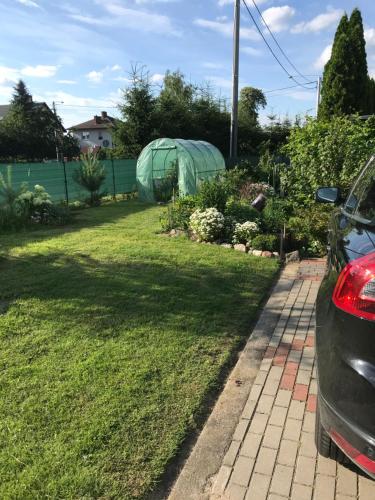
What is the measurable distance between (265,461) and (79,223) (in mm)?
8406

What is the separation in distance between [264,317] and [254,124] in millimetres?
27206

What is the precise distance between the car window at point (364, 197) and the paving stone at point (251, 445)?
1477 mm

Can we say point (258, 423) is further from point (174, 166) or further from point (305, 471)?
point (174, 166)

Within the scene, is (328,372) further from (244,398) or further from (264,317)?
(264,317)

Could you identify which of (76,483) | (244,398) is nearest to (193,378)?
(244,398)

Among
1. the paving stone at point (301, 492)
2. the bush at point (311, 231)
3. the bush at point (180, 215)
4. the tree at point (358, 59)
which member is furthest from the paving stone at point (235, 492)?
the tree at point (358, 59)

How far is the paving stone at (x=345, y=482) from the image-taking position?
6.56ft

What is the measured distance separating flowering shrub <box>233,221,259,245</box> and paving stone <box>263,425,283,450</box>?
468cm

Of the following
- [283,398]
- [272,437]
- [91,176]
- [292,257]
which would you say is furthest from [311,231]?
[91,176]

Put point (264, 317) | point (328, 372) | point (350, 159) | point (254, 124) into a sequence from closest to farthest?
point (328, 372)
point (264, 317)
point (350, 159)
point (254, 124)

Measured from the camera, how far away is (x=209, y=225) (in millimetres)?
7191

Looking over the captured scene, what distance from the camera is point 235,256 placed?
20.9 ft

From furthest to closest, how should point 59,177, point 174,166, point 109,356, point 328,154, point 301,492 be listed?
point 174,166
point 59,177
point 328,154
point 109,356
point 301,492

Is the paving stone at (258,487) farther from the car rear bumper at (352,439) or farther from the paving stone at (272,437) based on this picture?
the car rear bumper at (352,439)
